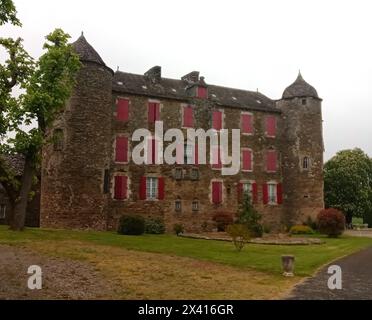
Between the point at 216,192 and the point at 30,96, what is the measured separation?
1617 centimetres

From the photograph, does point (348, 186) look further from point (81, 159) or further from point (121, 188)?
point (81, 159)

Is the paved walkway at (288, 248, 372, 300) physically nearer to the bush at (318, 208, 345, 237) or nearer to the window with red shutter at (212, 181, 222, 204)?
the bush at (318, 208, 345, 237)

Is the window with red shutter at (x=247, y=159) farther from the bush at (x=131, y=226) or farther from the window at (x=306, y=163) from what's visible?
the bush at (x=131, y=226)

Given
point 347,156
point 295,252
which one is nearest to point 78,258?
point 295,252

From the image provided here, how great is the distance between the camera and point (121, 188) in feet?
94.0

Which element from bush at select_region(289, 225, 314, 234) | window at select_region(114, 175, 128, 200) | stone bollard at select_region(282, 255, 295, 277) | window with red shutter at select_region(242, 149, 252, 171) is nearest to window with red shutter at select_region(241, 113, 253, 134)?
window with red shutter at select_region(242, 149, 252, 171)

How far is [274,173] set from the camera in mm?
34094

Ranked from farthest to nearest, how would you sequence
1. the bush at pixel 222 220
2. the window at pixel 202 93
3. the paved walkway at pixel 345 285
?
the window at pixel 202 93
the bush at pixel 222 220
the paved walkway at pixel 345 285

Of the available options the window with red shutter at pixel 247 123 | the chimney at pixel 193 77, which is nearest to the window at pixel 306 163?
the window with red shutter at pixel 247 123

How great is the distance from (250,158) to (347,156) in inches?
528

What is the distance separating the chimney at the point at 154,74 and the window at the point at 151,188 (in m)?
7.12

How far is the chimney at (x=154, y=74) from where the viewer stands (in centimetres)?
3203
